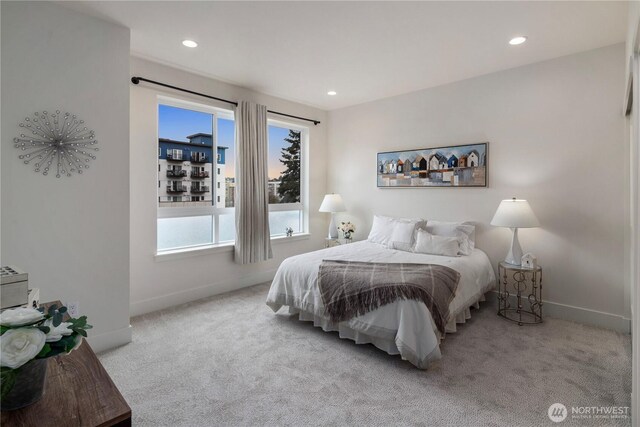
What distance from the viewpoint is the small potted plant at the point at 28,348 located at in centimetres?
81

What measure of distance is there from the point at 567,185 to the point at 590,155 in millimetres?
338

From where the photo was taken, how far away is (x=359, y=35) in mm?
2840

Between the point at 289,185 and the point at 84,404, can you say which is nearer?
the point at 84,404

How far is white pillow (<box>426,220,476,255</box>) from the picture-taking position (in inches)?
141

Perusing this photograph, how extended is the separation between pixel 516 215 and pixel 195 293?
367cm

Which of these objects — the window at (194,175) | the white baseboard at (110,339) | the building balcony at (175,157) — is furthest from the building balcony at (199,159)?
the white baseboard at (110,339)

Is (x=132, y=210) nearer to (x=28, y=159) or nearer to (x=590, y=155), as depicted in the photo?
(x=28, y=159)

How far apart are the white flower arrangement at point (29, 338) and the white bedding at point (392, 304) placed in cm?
202

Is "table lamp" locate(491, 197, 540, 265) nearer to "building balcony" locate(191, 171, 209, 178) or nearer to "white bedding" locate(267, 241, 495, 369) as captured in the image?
"white bedding" locate(267, 241, 495, 369)

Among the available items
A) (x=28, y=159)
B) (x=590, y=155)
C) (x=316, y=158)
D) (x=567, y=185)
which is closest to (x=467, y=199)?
(x=567, y=185)

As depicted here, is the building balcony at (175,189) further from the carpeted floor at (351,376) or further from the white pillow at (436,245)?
the white pillow at (436,245)

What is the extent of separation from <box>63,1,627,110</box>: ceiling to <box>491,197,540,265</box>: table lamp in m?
1.55

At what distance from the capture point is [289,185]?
514 centimetres

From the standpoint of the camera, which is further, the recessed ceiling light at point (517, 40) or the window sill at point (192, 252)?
the window sill at point (192, 252)
